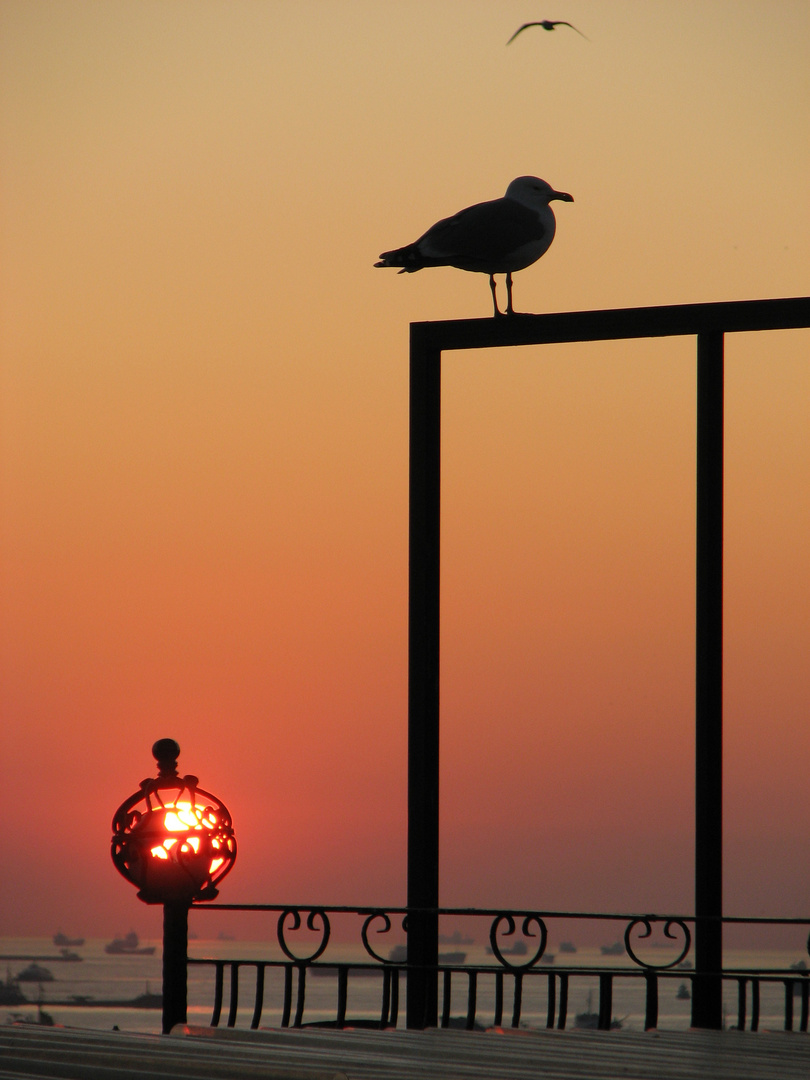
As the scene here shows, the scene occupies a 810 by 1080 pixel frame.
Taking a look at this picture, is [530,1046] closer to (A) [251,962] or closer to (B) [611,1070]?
(B) [611,1070]

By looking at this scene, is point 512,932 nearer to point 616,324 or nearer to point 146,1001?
point 616,324

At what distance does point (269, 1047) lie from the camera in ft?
13.6

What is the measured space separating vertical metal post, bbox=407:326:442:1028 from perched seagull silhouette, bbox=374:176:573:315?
Answer: 0.38m

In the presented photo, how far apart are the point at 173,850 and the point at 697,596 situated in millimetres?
2894

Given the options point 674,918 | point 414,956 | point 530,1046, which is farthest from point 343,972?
point 530,1046

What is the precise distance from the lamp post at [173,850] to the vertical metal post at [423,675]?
1.09 metres

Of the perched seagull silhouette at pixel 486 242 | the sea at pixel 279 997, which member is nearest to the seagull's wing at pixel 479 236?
the perched seagull silhouette at pixel 486 242

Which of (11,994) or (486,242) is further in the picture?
(11,994)

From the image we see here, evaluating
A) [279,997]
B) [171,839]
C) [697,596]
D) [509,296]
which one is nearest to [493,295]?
[509,296]

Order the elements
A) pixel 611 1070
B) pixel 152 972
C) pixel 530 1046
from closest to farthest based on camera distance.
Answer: pixel 611 1070, pixel 530 1046, pixel 152 972

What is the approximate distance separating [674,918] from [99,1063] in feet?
10.6

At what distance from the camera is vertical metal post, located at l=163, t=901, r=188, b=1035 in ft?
22.0

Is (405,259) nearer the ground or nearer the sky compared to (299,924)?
nearer the sky

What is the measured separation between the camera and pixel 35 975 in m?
116
